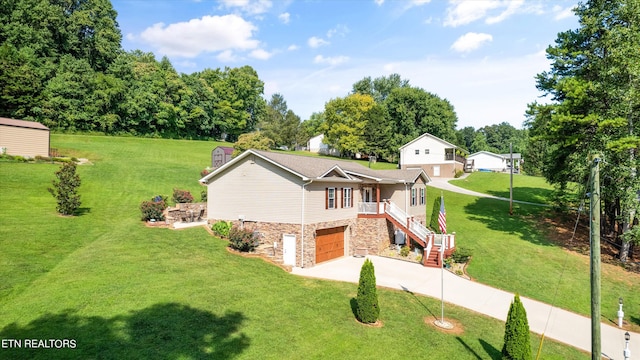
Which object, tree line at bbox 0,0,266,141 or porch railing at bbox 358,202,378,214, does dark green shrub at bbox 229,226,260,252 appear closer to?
porch railing at bbox 358,202,378,214

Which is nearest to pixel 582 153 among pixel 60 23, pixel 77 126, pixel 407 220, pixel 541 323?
pixel 407 220

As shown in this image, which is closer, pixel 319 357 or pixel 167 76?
pixel 319 357

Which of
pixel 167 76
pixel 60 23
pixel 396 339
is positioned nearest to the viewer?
pixel 396 339

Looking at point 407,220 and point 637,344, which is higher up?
point 407,220

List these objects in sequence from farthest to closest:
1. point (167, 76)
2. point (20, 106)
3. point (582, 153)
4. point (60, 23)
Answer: point (167, 76), point (60, 23), point (20, 106), point (582, 153)

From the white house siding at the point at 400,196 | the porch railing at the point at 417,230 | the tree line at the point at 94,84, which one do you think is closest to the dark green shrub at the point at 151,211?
the white house siding at the point at 400,196

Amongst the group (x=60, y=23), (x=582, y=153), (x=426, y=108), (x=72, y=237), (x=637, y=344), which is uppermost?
(x=60, y=23)

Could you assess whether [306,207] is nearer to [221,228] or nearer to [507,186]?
[221,228]

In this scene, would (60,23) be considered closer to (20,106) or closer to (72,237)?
(20,106)

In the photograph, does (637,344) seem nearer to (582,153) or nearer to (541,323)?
(541,323)
